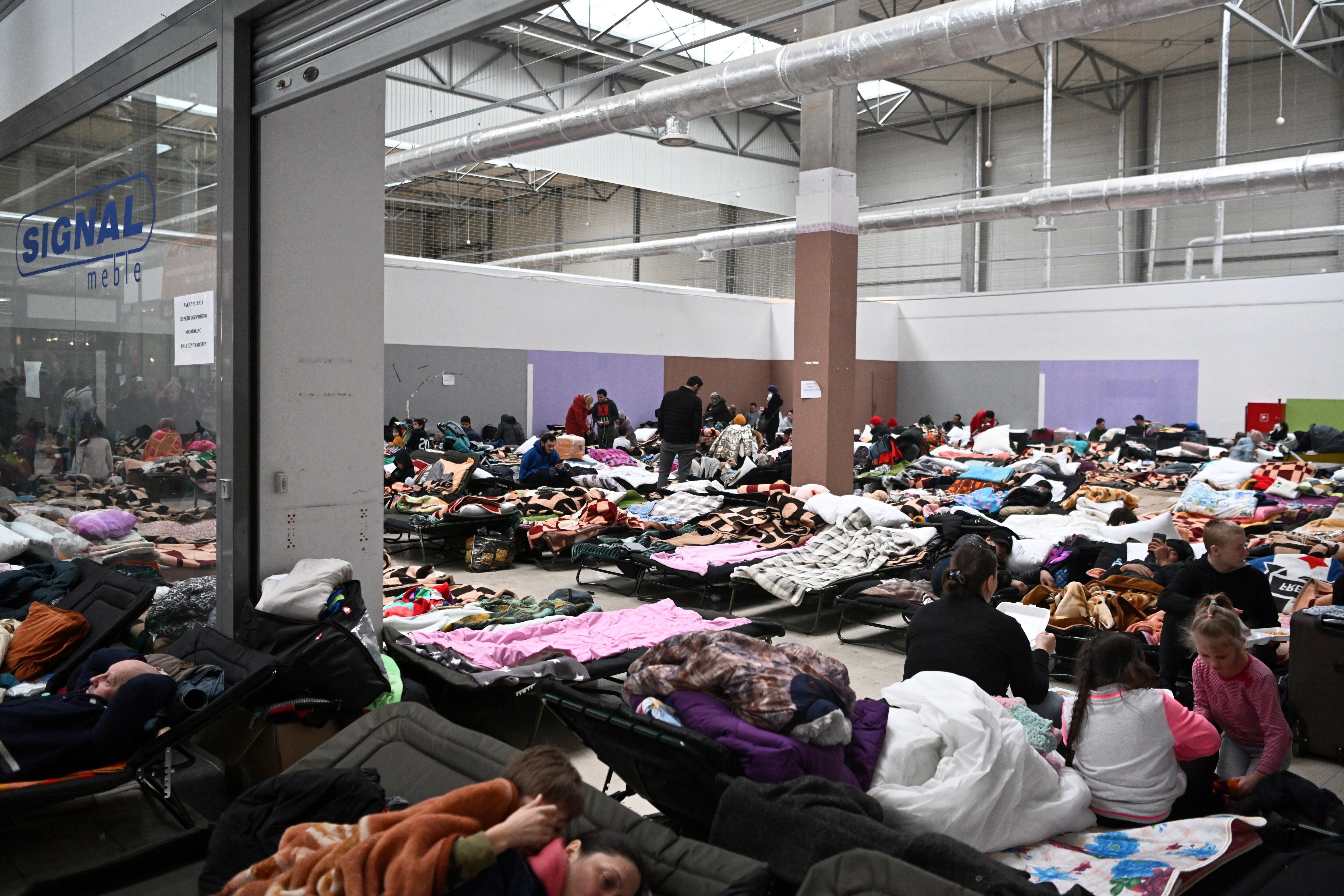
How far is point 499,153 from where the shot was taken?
11547 mm

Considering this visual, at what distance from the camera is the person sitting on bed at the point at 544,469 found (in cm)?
966

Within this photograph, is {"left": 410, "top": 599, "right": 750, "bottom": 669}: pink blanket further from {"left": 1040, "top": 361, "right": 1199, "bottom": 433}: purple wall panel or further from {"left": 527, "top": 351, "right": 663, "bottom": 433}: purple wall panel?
{"left": 1040, "top": 361, "right": 1199, "bottom": 433}: purple wall panel

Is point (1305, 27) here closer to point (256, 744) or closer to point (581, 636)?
point (581, 636)

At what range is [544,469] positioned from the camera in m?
9.73

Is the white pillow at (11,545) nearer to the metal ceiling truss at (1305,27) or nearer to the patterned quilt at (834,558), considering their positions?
the patterned quilt at (834,558)

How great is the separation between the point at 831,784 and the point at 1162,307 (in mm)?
17673

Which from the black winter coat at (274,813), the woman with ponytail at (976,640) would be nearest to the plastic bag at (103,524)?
the black winter coat at (274,813)

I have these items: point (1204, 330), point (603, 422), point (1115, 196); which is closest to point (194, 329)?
point (603, 422)

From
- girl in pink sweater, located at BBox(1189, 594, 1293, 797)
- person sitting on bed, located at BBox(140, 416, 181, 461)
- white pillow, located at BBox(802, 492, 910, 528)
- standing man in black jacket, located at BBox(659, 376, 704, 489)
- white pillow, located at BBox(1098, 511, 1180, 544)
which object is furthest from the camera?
standing man in black jacket, located at BBox(659, 376, 704, 489)

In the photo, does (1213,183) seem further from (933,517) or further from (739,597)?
(739,597)

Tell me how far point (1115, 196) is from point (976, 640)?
1094cm

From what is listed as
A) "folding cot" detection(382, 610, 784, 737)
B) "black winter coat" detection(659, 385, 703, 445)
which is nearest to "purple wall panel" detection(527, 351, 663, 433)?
"black winter coat" detection(659, 385, 703, 445)

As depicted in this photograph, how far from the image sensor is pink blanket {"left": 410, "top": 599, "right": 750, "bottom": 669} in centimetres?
435

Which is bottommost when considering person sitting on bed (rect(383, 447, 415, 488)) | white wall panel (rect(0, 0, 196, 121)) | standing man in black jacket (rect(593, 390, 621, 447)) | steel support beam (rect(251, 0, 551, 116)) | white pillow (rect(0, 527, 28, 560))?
white pillow (rect(0, 527, 28, 560))
